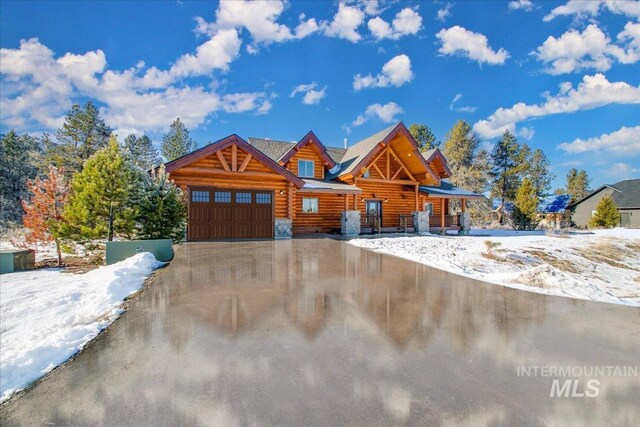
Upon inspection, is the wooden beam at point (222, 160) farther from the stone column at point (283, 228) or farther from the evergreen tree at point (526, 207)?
the evergreen tree at point (526, 207)

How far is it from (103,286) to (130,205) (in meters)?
4.65

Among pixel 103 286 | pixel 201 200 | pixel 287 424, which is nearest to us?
pixel 287 424

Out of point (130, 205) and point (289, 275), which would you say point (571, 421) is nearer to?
point (289, 275)

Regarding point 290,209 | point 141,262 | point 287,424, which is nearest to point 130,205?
point 141,262

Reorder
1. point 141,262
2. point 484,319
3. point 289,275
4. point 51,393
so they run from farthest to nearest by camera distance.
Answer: point 141,262
point 289,275
point 484,319
point 51,393

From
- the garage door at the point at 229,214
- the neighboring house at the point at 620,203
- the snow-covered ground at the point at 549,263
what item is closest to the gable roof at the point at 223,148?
the garage door at the point at 229,214

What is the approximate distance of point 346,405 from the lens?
7.47ft

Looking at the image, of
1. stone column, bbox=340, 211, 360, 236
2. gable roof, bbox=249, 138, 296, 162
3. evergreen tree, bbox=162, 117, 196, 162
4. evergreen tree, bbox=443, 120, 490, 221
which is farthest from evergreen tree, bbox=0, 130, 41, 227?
evergreen tree, bbox=443, 120, 490, 221

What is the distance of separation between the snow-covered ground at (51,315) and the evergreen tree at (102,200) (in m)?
1.86

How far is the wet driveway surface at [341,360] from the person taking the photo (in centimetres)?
221

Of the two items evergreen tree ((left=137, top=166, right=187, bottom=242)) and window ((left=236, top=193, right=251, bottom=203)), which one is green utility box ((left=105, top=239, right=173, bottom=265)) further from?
window ((left=236, top=193, right=251, bottom=203))

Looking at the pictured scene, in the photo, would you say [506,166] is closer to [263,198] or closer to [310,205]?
[310,205]

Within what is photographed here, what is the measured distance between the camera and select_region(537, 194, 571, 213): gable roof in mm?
35750

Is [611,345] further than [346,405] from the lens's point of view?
Yes
